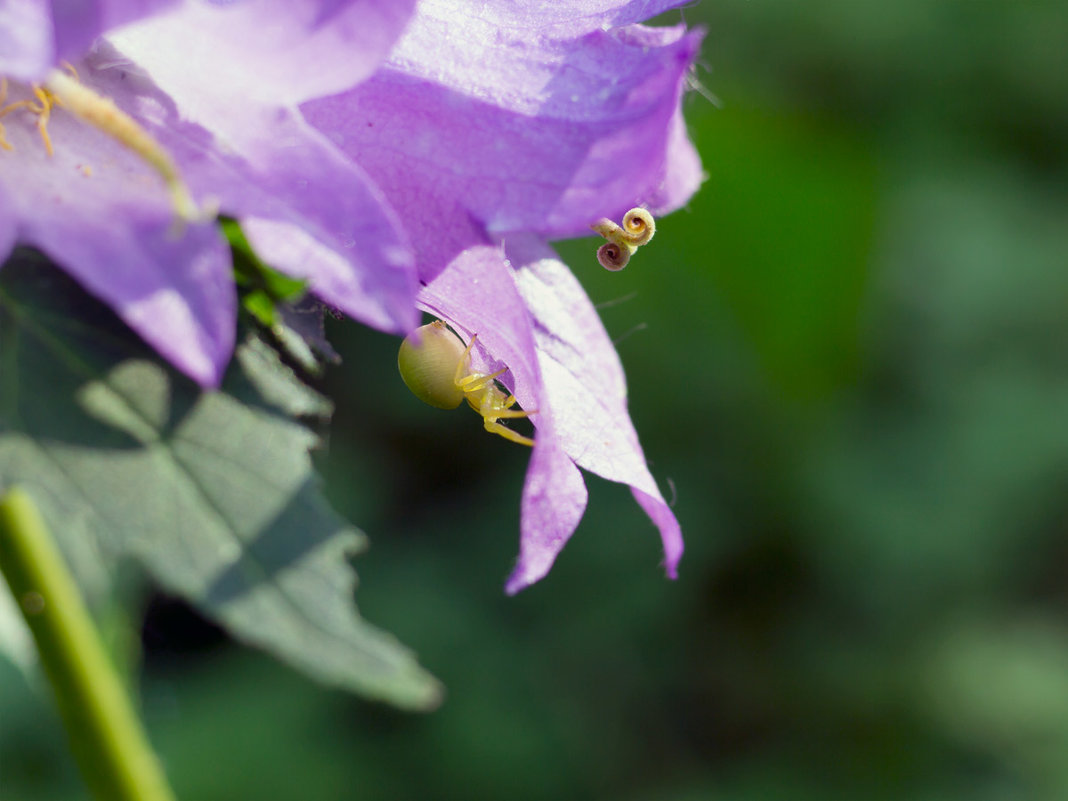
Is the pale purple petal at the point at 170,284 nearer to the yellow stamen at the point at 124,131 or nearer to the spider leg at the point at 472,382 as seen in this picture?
the yellow stamen at the point at 124,131

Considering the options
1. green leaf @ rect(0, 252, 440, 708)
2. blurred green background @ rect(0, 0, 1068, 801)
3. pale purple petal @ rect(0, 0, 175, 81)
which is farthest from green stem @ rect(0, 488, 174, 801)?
blurred green background @ rect(0, 0, 1068, 801)

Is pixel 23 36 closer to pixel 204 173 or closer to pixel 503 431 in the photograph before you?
pixel 204 173

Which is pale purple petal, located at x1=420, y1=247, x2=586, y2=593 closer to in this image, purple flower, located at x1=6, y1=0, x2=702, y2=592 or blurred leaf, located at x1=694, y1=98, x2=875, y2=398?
purple flower, located at x1=6, y1=0, x2=702, y2=592

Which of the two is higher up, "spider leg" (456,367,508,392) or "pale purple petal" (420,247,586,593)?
"pale purple petal" (420,247,586,593)

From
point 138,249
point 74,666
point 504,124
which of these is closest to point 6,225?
point 138,249

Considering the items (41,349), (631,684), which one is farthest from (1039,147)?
(41,349)
